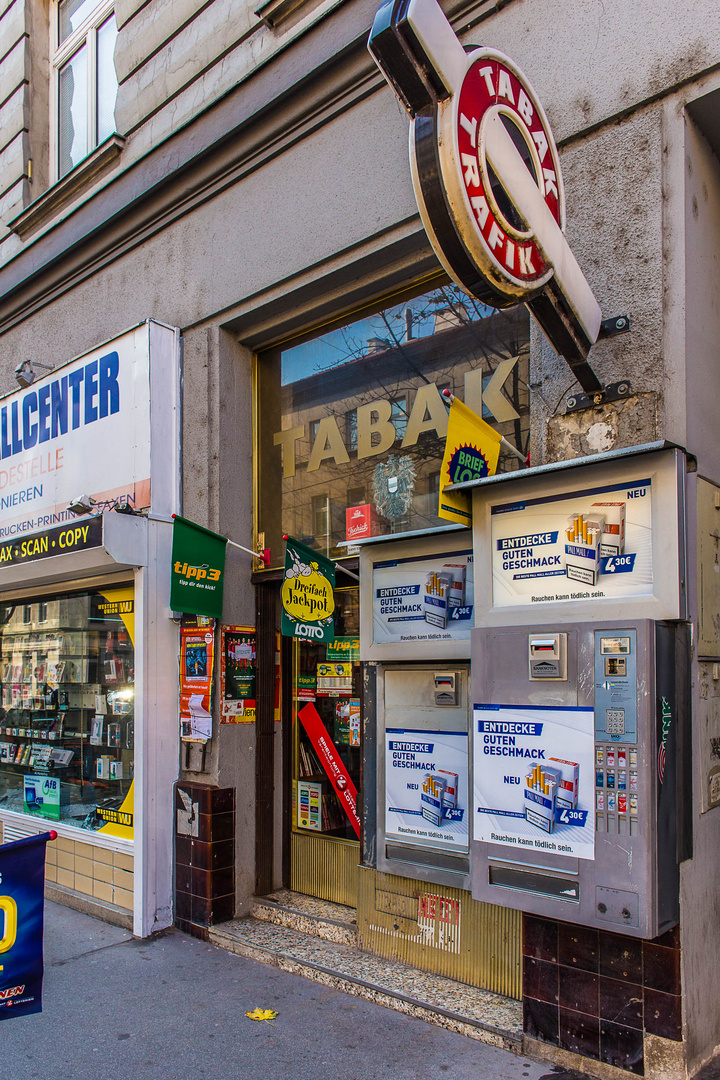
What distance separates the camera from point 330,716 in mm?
5902

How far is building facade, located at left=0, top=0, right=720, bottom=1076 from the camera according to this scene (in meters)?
3.77

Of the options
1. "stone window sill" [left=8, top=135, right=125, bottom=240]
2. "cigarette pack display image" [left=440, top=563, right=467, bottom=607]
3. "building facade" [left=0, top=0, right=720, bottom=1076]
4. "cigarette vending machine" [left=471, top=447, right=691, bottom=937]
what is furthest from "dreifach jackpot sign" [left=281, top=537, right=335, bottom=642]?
"stone window sill" [left=8, top=135, right=125, bottom=240]

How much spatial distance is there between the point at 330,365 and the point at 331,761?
290 cm

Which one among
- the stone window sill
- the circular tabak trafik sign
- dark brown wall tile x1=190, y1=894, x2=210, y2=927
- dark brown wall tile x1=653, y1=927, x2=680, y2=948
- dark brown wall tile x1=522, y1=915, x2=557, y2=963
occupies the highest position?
the stone window sill

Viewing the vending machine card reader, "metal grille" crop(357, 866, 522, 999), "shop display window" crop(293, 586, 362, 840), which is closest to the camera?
the vending machine card reader

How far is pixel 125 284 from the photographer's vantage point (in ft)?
23.4

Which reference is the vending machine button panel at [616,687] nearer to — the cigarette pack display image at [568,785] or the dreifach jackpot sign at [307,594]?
the cigarette pack display image at [568,785]

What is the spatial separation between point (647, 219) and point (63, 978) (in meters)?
5.44

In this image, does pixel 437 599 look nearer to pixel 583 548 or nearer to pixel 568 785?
pixel 583 548

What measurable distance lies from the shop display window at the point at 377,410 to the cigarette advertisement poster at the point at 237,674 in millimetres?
677

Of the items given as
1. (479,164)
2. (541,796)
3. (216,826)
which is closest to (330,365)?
(479,164)

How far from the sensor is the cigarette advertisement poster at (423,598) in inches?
173

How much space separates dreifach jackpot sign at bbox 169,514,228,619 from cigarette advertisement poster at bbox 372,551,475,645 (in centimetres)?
150

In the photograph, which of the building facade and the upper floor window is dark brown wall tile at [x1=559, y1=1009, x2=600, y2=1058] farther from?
the upper floor window
